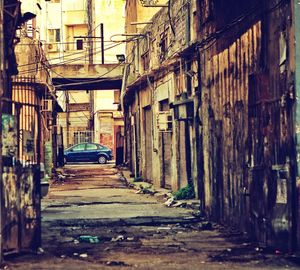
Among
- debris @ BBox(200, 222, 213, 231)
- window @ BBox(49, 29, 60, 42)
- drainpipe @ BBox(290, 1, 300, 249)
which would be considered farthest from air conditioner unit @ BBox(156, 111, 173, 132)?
window @ BBox(49, 29, 60, 42)

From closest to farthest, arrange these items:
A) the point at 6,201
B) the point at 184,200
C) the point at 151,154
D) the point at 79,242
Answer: the point at 6,201
the point at 79,242
the point at 184,200
the point at 151,154

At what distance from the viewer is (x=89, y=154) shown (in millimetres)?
51688

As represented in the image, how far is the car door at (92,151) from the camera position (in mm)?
51625

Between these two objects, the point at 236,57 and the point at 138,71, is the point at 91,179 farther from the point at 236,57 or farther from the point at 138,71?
the point at 236,57

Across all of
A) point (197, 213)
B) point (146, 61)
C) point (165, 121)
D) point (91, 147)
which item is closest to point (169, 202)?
point (197, 213)

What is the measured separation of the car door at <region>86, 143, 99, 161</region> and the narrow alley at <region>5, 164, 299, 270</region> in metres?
31.2

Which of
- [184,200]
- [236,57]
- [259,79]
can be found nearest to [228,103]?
[236,57]

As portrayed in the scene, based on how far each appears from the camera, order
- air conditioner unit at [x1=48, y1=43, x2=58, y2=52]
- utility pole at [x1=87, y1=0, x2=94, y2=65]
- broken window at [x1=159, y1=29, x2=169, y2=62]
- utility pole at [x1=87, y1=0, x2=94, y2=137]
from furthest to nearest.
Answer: air conditioner unit at [x1=48, y1=43, x2=58, y2=52]
utility pole at [x1=87, y1=0, x2=94, y2=137]
utility pole at [x1=87, y1=0, x2=94, y2=65]
broken window at [x1=159, y1=29, x2=169, y2=62]

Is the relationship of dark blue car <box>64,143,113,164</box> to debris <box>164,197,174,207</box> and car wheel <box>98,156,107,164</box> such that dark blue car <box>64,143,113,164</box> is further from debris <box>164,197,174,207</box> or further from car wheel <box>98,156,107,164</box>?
debris <box>164,197,174,207</box>

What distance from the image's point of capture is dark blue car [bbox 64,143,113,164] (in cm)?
5156

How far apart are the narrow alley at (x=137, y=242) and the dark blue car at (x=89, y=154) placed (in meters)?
31.1

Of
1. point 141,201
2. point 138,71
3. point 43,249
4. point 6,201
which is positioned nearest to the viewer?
point 6,201

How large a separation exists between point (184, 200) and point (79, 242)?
314 inches

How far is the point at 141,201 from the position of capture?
21375 mm
